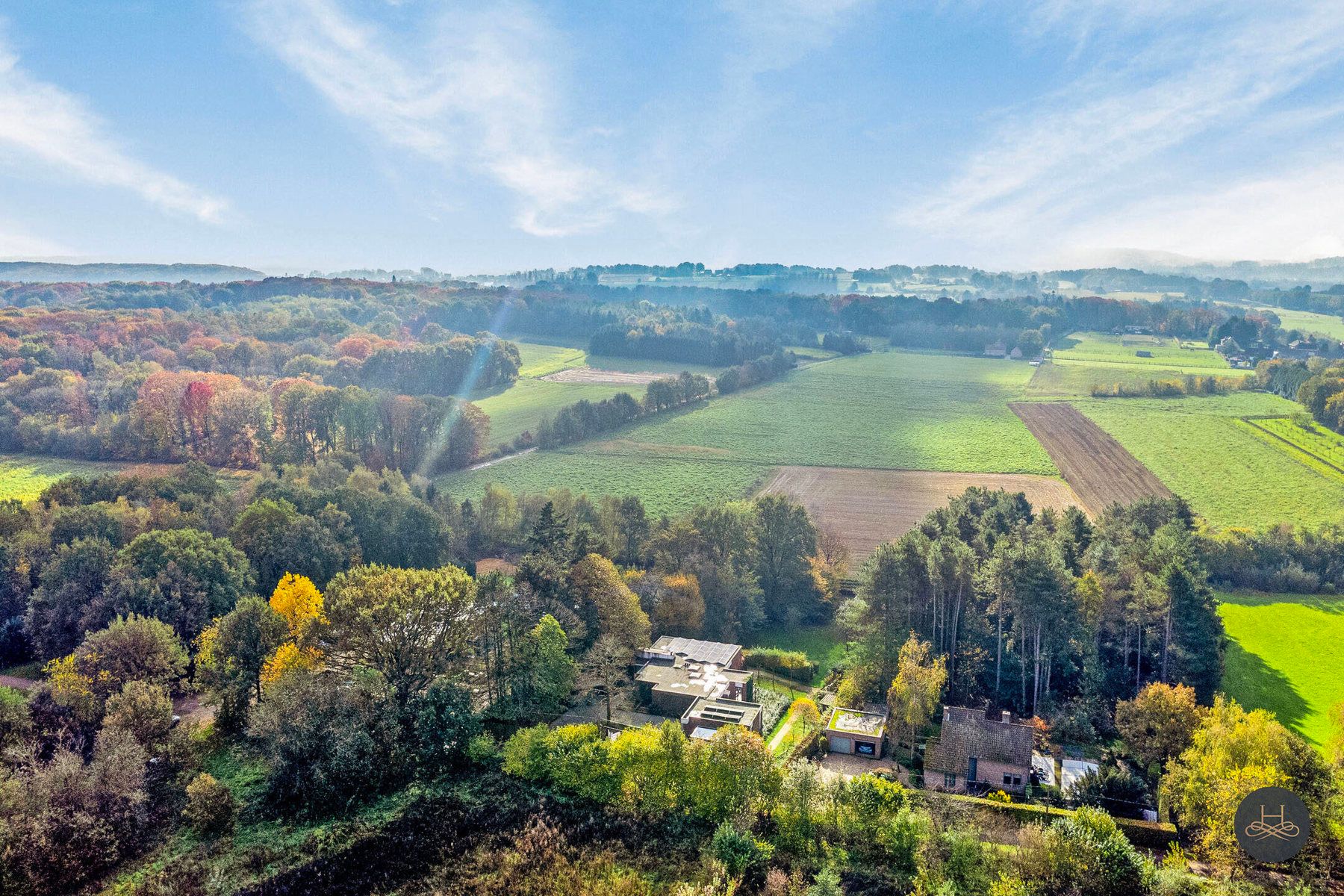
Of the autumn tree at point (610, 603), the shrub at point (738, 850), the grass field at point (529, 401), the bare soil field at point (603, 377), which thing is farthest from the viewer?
the bare soil field at point (603, 377)

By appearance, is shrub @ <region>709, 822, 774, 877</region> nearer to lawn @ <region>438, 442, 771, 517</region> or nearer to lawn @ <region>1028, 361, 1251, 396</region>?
lawn @ <region>438, 442, 771, 517</region>

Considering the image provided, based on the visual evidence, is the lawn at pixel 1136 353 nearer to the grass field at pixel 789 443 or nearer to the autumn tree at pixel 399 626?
the grass field at pixel 789 443

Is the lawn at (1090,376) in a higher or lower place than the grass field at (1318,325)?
lower

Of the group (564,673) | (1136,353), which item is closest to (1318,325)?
(1136,353)

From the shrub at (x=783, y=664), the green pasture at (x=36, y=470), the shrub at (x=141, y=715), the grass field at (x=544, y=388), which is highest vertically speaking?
the grass field at (x=544, y=388)

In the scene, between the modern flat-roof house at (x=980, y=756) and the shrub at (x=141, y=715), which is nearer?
the shrub at (x=141, y=715)

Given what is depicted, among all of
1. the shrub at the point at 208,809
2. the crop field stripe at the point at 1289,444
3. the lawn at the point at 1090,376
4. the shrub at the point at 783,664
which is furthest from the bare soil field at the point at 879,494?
the lawn at the point at 1090,376

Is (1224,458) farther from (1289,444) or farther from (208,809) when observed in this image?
(208,809)
